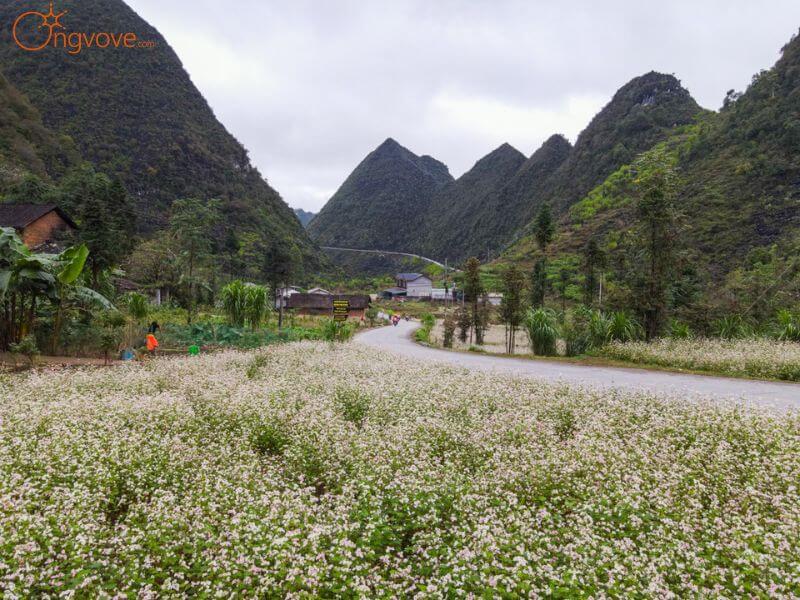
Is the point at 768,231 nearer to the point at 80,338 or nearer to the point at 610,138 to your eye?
the point at 80,338

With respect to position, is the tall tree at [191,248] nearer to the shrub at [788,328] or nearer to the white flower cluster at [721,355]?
the white flower cluster at [721,355]

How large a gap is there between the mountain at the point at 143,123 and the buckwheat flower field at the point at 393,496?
6355 centimetres

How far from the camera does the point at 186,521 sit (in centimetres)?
391

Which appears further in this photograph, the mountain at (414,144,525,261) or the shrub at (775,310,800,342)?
the mountain at (414,144,525,261)

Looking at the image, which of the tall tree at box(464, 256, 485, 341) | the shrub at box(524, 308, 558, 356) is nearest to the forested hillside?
the shrub at box(524, 308, 558, 356)

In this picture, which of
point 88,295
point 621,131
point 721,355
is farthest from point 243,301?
point 621,131

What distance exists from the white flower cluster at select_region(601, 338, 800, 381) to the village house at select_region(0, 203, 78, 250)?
4066 centimetres

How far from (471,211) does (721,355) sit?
5393 inches

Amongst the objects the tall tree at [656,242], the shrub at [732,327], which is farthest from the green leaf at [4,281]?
the shrub at [732,327]

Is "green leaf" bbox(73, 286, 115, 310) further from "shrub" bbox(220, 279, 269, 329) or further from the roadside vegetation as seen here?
the roadside vegetation

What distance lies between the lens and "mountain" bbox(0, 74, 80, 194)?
56.8m

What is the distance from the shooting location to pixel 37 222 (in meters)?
37.8

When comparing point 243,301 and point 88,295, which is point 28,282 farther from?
point 243,301

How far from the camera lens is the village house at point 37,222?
36562mm
